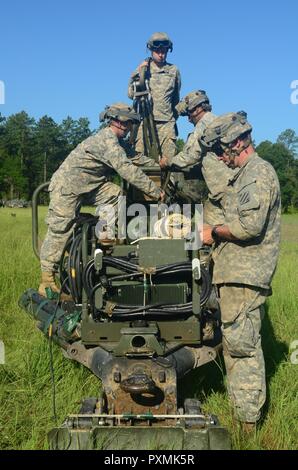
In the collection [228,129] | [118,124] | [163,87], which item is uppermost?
[163,87]

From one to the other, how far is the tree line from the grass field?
59.1m

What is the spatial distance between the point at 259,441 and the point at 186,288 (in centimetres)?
127

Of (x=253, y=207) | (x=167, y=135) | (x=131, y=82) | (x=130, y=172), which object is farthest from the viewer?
(x=167, y=135)

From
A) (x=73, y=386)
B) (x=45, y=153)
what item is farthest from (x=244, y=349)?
(x=45, y=153)

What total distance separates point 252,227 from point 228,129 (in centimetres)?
81

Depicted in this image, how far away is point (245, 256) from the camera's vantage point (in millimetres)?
5020

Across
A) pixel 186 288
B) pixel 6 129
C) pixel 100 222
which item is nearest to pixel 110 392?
pixel 186 288

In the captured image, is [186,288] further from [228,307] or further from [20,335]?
[20,335]

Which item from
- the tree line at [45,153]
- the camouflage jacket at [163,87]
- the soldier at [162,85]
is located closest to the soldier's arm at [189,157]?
the soldier at [162,85]

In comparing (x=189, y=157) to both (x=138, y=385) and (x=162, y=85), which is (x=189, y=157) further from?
(x=138, y=385)

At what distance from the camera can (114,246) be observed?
5383 mm

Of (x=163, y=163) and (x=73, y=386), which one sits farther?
(x=163, y=163)

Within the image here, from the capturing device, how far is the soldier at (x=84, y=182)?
715 centimetres

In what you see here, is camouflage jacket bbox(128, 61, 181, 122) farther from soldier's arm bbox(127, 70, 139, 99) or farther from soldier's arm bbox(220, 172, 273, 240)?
soldier's arm bbox(220, 172, 273, 240)
